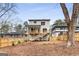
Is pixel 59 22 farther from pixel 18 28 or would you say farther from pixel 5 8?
pixel 5 8

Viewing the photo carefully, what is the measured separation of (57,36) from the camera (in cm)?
190

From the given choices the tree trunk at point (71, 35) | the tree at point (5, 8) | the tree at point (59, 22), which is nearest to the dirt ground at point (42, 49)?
the tree trunk at point (71, 35)

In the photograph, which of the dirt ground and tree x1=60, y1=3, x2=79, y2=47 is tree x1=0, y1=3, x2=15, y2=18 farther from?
tree x1=60, y1=3, x2=79, y2=47

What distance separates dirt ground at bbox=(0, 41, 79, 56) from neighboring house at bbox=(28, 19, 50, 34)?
10 cm

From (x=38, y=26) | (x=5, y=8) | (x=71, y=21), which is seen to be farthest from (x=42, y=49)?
(x=5, y=8)

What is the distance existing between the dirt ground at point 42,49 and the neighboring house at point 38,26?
0.10 meters

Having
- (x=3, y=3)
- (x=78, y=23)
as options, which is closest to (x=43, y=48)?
(x=78, y=23)

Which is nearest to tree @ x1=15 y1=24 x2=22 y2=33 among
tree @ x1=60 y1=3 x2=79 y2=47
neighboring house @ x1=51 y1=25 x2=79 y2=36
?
neighboring house @ x1=51 y1=25 x2=79 y2=36

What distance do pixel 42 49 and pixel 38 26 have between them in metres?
0.20

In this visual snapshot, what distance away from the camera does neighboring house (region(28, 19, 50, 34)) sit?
1882 millimetres

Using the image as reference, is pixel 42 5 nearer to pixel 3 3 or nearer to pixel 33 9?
pixel 33 9

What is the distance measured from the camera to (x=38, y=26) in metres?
1.89

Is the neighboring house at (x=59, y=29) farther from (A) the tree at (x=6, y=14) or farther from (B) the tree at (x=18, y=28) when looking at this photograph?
(A) the tree at (x=6, y=14)

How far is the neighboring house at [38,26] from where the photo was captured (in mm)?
1882
